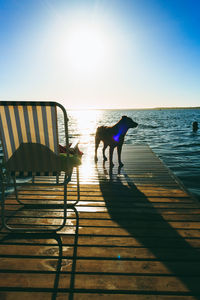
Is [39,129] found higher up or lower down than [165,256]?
higher up

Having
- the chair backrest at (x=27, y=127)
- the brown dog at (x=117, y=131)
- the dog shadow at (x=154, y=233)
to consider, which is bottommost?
the dog shadow at (x=154, y=233)

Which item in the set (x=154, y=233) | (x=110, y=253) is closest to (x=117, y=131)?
(x=154, y=233)

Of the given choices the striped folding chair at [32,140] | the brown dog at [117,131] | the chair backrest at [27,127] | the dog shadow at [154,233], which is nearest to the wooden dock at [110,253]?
the dog shadow at [154,233]

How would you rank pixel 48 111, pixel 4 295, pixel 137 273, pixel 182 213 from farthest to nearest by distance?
pixel 182 213 → pixel 48 111 → pixel 137 273 → pixel 4 295

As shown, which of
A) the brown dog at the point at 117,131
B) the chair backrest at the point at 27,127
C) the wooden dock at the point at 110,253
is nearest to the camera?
the wooden dock at the point at 110,253

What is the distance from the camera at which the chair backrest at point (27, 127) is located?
6.90 ft

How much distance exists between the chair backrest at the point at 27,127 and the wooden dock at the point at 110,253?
100cm

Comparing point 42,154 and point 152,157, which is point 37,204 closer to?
point 42,154

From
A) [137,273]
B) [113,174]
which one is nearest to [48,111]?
[137,273]

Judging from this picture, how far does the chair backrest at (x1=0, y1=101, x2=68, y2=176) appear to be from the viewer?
2104 mm

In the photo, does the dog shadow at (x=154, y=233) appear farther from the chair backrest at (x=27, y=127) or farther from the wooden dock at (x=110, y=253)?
the chair backrest at (x=27, y=127)

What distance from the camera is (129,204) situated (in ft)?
10.6

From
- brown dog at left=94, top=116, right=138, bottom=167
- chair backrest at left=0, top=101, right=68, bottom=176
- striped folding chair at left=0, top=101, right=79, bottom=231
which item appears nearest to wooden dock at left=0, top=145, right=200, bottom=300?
striped folding chair at left=0, top=101, right=79, bottom=231

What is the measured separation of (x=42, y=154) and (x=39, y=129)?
1.07 feet
